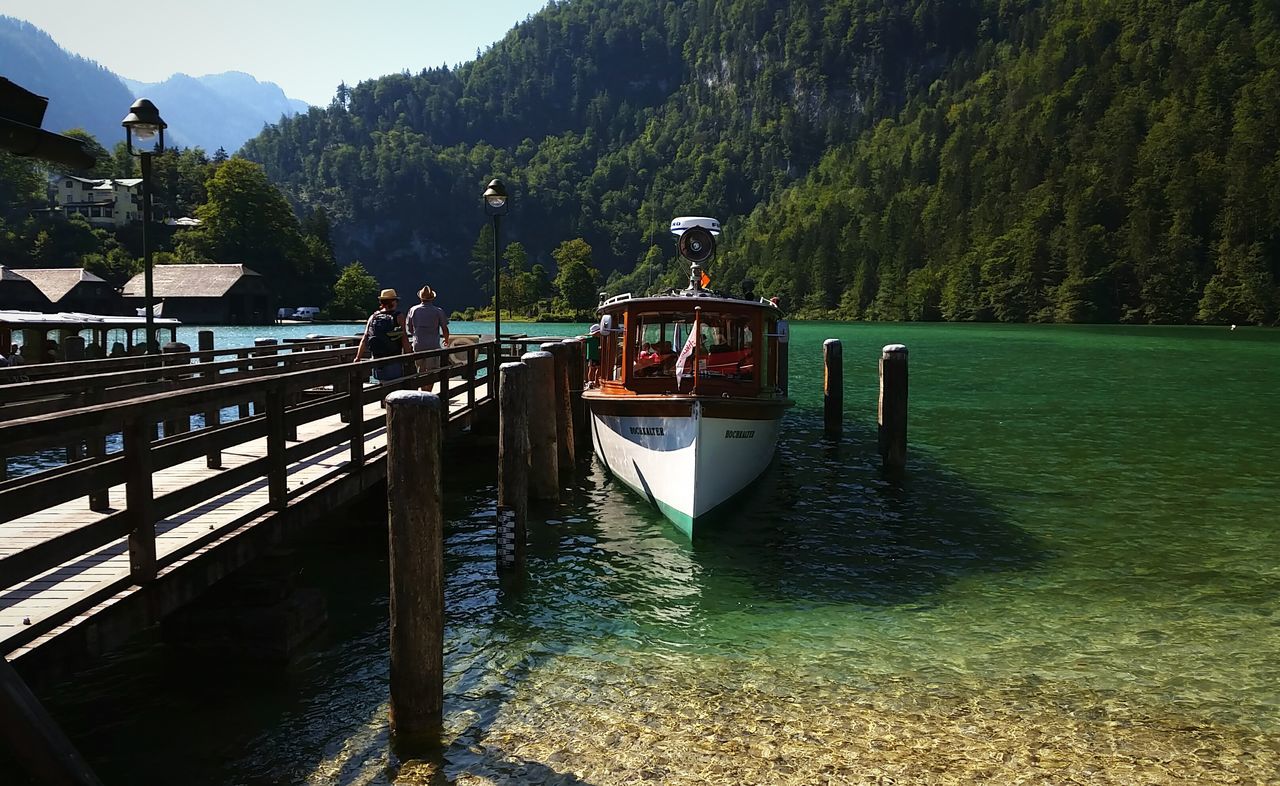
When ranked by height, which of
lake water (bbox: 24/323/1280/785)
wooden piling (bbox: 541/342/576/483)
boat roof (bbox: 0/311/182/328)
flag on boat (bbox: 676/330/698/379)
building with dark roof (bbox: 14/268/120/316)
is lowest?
lake water (bbox: 24/323/1280/785)

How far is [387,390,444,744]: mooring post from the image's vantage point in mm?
7324

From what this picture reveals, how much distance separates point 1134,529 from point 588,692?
34.9 ft

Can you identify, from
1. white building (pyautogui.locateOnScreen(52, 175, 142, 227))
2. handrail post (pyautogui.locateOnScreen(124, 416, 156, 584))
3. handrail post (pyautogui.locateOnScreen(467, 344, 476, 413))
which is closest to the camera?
handrail post (pyautogui.locateOnScreen(124, 416, 156, 584))

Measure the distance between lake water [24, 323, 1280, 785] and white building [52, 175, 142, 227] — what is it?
134 meters

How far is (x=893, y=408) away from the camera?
19.2 m

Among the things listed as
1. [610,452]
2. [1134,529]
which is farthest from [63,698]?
[1134,529]

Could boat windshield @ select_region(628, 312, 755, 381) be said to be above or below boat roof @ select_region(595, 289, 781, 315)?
below

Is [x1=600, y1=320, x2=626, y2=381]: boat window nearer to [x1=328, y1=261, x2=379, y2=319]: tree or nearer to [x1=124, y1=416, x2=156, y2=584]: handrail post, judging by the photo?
[x1=124, y1=416, x2=156, y2=584]: handrail post

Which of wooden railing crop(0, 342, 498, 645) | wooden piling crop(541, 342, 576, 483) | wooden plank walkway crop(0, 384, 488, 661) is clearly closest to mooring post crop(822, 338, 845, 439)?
wooden piling crop(541, 342, 576, 483)

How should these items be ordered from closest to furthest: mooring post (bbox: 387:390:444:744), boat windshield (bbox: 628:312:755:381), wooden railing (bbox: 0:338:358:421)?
mooring post (bbox: 387:390:444:744) < wooden railing (bbox: 0:338:358:421) < boat windshield (bbox: 628:312:755:381)

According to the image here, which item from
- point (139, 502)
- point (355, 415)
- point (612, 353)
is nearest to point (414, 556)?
point (139, 502)

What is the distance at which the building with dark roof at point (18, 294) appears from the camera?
176 ft

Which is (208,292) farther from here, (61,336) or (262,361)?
(262,361)

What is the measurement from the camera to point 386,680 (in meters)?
8.76
